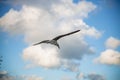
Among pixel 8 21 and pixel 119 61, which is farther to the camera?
pixel 8 21

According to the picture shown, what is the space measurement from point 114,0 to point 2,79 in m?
2.99

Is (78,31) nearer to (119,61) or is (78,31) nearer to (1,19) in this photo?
(119,61)

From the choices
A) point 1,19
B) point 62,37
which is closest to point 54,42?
point 62,37

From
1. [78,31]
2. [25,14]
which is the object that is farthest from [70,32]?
[25,14]

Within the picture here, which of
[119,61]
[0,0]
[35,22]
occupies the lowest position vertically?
[119,61]

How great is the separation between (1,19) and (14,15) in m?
0.30

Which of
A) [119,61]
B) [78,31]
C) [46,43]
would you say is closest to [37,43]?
[46,43]

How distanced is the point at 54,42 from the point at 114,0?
1.60m

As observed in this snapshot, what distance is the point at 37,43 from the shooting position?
489cm

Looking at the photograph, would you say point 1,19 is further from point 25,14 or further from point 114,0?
point 114,0

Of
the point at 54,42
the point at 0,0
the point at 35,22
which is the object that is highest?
the point at 0,0

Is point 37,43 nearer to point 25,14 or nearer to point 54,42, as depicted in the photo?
point 54,42

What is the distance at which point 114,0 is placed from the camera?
4.82 m

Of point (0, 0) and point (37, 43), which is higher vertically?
point (0, 0)
